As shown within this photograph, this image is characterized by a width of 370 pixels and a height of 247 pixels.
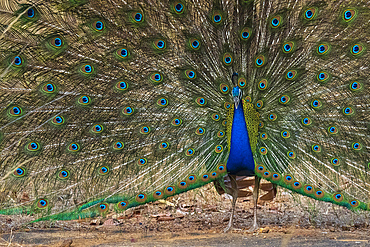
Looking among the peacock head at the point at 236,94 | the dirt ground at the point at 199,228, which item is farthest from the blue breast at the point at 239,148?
the dirt ground at the point at 199,228

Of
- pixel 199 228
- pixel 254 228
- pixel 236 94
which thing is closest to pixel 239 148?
pixel 236 94

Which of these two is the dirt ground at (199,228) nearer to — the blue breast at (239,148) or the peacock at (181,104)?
the peacock at (181,104)

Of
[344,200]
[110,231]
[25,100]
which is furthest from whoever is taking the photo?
[110,231]

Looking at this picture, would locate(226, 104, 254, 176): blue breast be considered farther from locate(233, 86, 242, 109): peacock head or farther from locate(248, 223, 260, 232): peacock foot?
locate(248, 223, 260, 232): peacock foot

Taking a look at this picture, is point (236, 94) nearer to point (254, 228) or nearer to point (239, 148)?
point (239, 148)

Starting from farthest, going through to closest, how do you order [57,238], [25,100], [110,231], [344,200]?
[110,231] → [57,238] → [344,200] → [25,100]

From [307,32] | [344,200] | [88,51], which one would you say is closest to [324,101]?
[307,32]

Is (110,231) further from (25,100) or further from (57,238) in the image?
(25,100)
